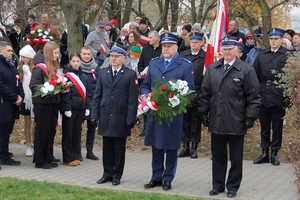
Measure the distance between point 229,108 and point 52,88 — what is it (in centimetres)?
314

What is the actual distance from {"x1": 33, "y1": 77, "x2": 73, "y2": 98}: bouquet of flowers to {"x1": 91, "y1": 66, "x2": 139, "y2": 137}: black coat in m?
1.11

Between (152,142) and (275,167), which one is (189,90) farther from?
(275,167)

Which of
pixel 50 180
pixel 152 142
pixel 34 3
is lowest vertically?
pixel 50 180

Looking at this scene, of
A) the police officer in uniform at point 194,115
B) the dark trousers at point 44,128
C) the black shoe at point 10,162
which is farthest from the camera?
the police officer in uniform at point 194,115

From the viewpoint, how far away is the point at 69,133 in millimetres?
10852

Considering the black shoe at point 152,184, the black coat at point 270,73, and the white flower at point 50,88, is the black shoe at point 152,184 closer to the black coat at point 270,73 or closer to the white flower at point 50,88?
the white flower at point 50,88

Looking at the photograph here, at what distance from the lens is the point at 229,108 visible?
858 cm

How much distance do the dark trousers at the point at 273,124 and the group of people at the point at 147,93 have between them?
0.06ft

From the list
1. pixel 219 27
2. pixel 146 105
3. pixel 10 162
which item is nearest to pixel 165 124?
pixel 146 105

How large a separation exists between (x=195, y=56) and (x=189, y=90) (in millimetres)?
2899

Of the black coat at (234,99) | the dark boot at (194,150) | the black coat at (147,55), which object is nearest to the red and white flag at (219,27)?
the black coat at (147,55)

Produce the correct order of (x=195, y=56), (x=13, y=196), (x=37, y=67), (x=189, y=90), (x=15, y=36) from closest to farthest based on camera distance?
(x=13, y=196)
(x=189, y=90)
(x=37, y=67)
(x=195, y=56)
(x=15, y=36)

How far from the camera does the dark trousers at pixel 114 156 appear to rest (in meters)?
9.32

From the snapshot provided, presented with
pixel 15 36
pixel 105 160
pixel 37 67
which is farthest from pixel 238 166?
pixel 15 36
